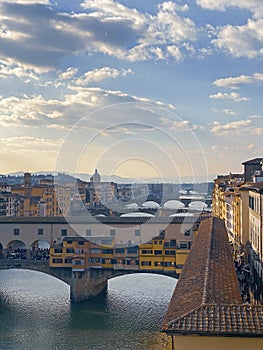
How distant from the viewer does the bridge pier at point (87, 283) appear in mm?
14586

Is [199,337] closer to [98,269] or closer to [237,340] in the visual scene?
[237,340]

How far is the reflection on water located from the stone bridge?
0.32 m

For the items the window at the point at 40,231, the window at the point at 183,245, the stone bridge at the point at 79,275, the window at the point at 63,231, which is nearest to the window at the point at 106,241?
the stone bridge at the point at 79,275

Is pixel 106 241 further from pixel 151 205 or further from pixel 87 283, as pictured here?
pixel 151 205

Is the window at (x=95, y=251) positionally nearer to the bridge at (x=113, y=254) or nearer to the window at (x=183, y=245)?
the bridge at (x=113, y=254)

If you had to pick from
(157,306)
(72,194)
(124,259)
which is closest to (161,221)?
(124,259)

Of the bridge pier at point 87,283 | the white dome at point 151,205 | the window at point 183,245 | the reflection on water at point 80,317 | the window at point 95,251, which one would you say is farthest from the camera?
the white dome at point 151,205

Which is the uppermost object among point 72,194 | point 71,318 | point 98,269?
point 72,194

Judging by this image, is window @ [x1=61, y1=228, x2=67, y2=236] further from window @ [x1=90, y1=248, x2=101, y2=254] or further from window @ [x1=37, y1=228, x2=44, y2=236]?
window @ [x1=90, y1=248, x2=101, y2=254]

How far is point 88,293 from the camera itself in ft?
48.5

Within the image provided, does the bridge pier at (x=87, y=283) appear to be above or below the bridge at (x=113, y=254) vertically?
below

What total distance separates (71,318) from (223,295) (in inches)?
343

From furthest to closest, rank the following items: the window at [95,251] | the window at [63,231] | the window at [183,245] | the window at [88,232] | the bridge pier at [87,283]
Answer: the window at [63,231] → the window at [88,232] → the window at [95,251] → the window at [183,245] → the bridge pier at [87,283]

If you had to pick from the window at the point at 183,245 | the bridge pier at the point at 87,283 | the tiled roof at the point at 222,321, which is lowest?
the bridge pier at the point at 87,283
